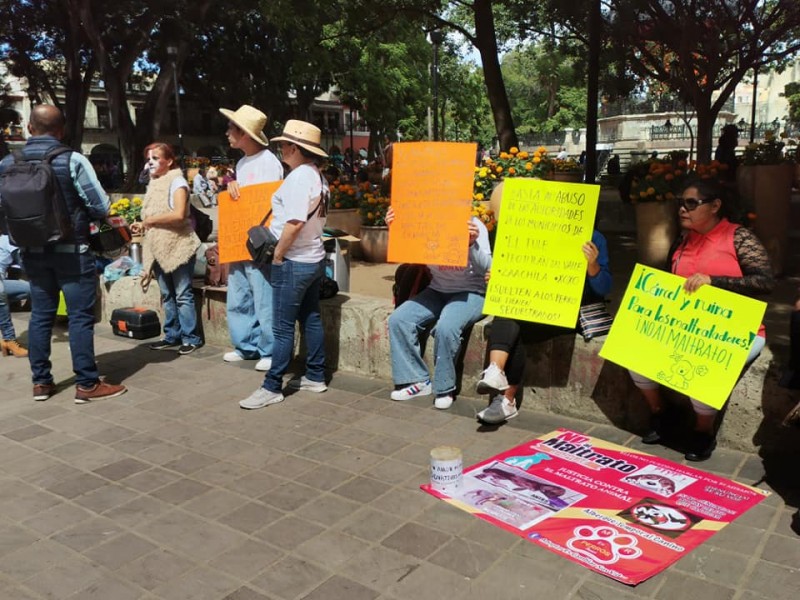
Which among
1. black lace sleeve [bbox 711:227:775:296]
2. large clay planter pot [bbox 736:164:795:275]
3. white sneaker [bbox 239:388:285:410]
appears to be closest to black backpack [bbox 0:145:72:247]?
white sneaker [bbox 239:388:285:410]

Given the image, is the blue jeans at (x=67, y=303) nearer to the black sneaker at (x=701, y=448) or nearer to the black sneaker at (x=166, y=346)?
the black sneaker at (x=166, y=346)

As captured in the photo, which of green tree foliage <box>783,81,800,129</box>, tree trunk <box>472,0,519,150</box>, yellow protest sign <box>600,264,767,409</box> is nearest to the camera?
yellow protest sign <box>600,264,767,409</box>

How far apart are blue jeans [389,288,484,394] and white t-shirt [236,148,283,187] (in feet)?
4.88

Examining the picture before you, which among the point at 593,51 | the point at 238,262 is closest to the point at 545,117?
the point at 593,51

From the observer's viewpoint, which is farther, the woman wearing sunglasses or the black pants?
the black pants

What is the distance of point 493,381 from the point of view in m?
4.12

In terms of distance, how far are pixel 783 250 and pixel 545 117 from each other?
6464 centimetres

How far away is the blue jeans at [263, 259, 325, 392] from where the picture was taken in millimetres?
4793

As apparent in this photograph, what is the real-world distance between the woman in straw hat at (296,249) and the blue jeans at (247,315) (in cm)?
70

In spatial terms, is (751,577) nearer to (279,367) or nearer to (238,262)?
(279,367)

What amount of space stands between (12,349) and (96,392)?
1.74m

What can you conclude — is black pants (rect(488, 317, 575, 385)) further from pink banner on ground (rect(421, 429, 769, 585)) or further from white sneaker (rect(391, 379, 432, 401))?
white sneaker (rect(391, 379, 432, 401))

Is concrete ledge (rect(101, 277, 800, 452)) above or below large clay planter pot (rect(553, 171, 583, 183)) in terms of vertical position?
below

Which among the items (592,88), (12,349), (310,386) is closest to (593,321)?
(310,386)
